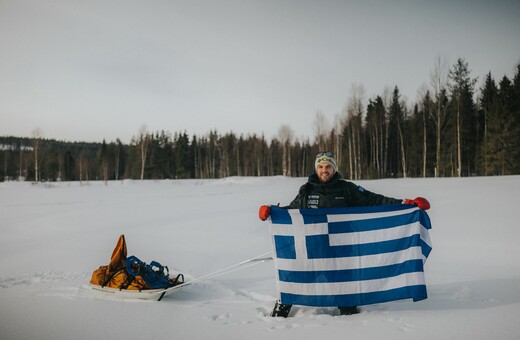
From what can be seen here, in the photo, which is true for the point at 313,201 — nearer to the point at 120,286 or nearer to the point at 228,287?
the point at 228,287

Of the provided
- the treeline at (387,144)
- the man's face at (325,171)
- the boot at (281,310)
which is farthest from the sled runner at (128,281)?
the treeline at (387,144)

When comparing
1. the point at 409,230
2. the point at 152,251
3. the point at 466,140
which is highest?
the point at 466,140

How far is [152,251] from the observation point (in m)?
7.64

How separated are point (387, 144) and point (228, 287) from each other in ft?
142

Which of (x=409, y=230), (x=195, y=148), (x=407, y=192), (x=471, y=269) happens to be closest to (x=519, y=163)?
(x=407, y=192)

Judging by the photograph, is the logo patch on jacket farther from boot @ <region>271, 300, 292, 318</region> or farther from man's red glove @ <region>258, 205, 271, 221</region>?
boot @ <region>271, 300, 292, 318</region>

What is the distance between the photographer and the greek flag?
12.2 feet

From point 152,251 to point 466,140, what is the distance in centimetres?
3853

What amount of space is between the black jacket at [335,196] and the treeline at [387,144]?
2147cm

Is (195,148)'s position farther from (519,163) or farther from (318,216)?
(318,216)

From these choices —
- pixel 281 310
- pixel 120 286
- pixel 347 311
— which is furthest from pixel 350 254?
pixel 120 286

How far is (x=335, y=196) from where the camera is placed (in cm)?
412

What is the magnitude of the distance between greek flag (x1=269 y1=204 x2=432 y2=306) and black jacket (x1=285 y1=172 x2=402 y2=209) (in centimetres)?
26

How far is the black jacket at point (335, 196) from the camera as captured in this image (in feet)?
13.5
